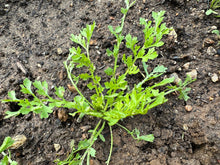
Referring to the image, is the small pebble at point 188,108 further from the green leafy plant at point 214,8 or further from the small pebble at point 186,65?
the green leafy plant at point 214,8

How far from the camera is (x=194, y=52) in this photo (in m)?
1.63

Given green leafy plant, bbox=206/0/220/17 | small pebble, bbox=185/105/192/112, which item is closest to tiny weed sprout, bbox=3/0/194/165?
small pebble, bbox=185/105/192/112

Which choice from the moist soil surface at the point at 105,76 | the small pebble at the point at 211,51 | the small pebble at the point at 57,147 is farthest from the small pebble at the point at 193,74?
the small pebble at the point at 57,147

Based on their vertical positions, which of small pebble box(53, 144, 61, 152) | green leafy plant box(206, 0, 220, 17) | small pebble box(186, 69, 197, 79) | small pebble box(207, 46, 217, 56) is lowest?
small pebble box(186, 69, 197, 79)

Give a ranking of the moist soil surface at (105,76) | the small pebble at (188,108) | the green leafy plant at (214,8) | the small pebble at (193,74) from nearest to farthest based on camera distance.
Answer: the moist soil surface at (105,76) → the small pebble at (188,108) → the small pebble at (193,74) → the green leafy plant at (214,8)

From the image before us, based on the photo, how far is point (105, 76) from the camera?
155 centimetres

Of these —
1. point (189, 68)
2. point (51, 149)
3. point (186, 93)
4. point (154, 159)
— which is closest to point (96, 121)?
point (51, 149)

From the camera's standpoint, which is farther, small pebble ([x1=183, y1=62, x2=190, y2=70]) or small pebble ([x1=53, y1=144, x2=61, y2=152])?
small pebble ([x1=183, y1=62, x2=190, y2=70])

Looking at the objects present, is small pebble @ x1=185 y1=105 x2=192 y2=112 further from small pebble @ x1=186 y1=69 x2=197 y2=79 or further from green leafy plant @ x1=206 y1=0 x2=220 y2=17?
green leafy plant @ x1=206 y1=0 x2=220 y2=17

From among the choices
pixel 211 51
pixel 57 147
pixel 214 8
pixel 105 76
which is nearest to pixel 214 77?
pixel 211 51

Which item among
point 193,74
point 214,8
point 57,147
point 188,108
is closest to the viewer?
point 57,147

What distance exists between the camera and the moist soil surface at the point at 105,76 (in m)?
1.28

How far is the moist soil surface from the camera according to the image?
50.3 inches

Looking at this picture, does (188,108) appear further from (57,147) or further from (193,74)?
(57,147)
